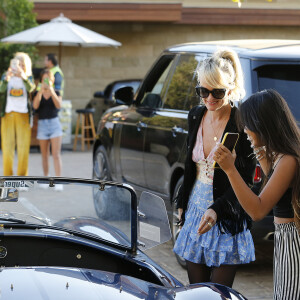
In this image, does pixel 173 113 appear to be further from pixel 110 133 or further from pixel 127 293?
pixel 127 293

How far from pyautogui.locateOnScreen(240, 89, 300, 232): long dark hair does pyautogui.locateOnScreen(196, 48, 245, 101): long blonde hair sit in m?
0.67

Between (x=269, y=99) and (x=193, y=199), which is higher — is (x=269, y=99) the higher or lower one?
the higher one

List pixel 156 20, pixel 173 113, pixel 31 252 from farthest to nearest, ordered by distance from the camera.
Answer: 1. pixel 156 20
2. pixel 173 113
3. pixel 31 252

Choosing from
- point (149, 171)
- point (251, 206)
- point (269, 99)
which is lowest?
point (149, 171)

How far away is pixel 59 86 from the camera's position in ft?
38.0

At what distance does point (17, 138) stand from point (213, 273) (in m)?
7.28

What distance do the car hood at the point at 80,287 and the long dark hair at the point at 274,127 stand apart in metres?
0.64

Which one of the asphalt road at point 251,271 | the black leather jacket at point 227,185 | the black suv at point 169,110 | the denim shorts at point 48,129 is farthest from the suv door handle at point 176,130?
the denim shorts at point 48,129

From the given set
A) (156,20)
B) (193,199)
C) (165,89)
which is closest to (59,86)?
(165,89)

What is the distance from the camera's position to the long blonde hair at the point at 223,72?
4.17 meters

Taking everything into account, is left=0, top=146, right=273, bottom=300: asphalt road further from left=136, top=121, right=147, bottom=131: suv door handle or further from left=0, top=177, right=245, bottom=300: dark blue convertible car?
left=0, top=177, right=245, bottom=300: dark blue convertible car

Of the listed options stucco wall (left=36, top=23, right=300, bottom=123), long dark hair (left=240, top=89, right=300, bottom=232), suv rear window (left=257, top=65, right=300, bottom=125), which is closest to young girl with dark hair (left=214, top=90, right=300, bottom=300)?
long dark hair (left=240, top=89, right=300, bottom=232)

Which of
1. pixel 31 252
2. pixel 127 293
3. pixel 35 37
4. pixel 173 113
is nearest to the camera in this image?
pixel 127 293

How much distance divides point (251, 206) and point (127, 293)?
0.78 meters
